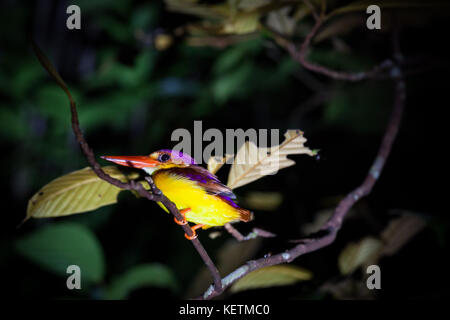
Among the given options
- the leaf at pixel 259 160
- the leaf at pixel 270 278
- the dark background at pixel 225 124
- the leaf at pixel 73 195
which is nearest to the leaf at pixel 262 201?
the dark background at pixel 225 124

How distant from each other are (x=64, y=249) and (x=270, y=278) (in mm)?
693

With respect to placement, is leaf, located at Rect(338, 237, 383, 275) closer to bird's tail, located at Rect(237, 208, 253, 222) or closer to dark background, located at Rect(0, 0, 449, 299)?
dark background, located at Rect(0, 0, 449, 299)

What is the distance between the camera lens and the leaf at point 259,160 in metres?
0.63

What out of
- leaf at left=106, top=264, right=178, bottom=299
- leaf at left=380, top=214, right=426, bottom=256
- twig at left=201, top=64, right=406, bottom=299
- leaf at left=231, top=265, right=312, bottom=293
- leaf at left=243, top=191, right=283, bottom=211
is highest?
twig at left=201, top=64, right=406, bottom=299

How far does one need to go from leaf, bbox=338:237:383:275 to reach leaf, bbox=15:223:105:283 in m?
0.85

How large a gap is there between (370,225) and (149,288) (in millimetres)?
975

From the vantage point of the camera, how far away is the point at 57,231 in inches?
38.9

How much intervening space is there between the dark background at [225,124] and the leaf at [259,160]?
14.6 inches

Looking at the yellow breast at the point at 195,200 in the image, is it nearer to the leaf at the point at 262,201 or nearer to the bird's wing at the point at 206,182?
the bird's wing at the point at 206,182

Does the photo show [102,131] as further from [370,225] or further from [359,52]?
[370,225]

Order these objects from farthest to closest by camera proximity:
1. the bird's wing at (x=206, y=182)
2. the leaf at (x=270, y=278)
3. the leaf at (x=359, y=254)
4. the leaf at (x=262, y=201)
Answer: the leaf at (x=262, y=201), the leaf at (x=359, y=254), the leaf at (x=270, y=278), the bird's wing at (x=206, y=182)

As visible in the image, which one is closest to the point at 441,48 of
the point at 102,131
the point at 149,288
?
the point at 149,288

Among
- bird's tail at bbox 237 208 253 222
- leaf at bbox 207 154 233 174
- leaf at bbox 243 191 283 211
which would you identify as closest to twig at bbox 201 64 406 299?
bird's tail at bbox 237 208 253 222

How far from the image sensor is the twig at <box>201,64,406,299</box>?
1.81ft
